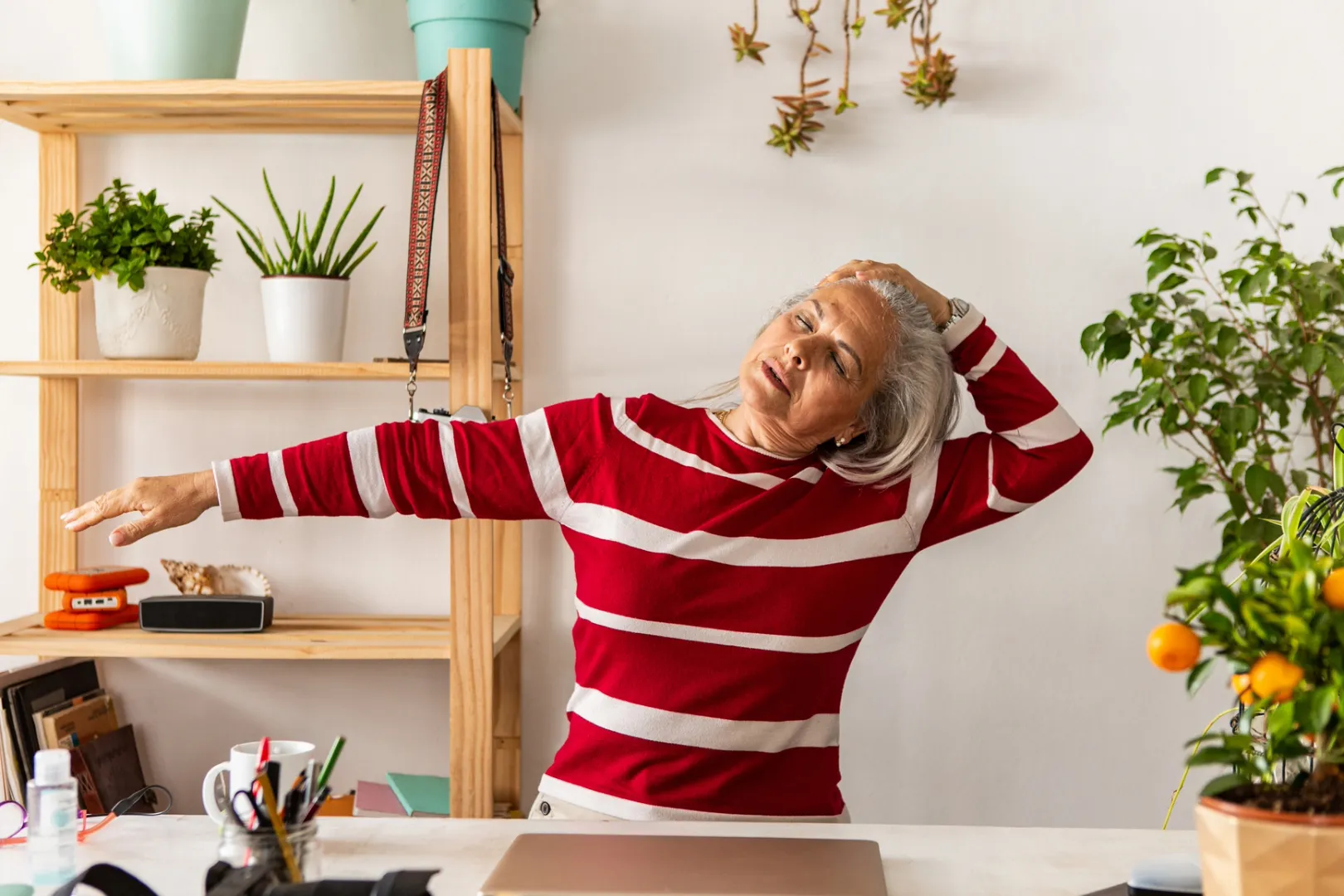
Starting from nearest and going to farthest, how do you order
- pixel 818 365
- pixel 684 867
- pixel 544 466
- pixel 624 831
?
pixel 684 867 → pixel 624 831 → pixel 818 365 → pixel 544 466

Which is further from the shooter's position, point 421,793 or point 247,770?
point 421,793

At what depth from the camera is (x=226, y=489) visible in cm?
155

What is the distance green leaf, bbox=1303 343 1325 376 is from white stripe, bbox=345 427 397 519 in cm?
145

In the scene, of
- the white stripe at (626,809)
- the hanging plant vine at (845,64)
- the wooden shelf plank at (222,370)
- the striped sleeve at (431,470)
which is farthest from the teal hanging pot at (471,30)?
the white stripe at (626,809)

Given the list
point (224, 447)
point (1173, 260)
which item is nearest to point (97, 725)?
point (224, 447)

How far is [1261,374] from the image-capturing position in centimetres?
197

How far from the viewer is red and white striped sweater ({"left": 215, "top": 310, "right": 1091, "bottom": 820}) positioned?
5.23 ft

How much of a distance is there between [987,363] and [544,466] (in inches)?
26.2

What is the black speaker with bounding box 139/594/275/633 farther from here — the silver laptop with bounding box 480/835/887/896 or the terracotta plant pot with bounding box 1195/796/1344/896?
the terracotta plant pot with bounding box 1195/796/1344/896

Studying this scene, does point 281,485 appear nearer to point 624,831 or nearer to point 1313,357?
point 624,831

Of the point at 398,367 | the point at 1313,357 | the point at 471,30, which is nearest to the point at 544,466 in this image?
the point at 398,367

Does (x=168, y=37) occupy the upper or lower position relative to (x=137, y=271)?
upper

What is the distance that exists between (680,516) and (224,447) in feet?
3.34

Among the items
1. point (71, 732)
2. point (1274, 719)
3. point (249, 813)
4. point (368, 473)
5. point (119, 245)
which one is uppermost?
point (119, 245)
